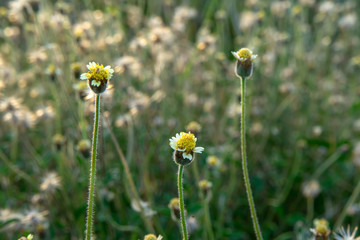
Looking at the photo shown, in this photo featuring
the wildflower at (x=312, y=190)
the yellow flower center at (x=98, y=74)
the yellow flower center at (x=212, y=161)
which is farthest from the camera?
the wildflower at (x=312, y=190)

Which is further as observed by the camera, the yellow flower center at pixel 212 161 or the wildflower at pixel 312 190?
the wildflower at pixel 312 190

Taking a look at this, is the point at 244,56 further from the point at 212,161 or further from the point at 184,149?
the point at 212,161

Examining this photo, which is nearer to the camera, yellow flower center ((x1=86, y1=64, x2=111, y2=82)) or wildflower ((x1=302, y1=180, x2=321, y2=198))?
yellow flower center ((x1=86, y1=64, x2=111, y2=82))

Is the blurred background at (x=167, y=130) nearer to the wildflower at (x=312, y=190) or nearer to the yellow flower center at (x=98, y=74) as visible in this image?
the wildflower at (x=312, y=190)

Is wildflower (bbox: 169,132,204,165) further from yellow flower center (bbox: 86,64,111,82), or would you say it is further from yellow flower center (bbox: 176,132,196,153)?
yellow flower center (bbox: 86,64,111,82)

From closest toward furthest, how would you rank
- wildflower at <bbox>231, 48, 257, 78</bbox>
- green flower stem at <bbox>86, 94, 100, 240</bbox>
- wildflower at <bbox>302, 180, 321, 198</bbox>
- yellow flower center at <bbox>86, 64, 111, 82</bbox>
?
green flower stem at <bbox>86, 94, 100, 240</bbox>, yellow flower center at <bbox>86, 64, 111, 82</bbox>, wildflower at <bbox>231, 48, 257, 78</bbox>, wildflower at <bbox>302, 180, 321, 198</bbox>

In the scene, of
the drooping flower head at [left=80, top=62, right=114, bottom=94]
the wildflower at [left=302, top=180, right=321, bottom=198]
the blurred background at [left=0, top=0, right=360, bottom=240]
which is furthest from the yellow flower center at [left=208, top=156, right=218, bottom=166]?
the drooping flower head at [left=80, top=62, right=114, bottom=94]

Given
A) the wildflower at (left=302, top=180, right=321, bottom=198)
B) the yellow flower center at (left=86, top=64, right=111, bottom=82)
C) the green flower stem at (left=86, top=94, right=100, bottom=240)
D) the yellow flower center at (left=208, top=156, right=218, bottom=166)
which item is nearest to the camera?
the green flower stem at (left=86, top=94, right=100, bottom=240)

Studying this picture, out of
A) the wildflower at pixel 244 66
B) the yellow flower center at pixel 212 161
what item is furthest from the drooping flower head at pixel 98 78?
the yellow flower center at pixel 212 161
